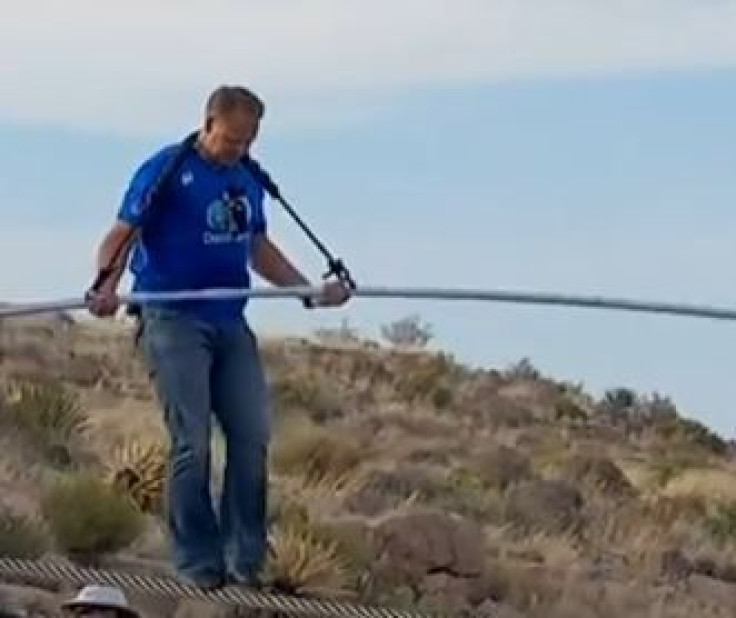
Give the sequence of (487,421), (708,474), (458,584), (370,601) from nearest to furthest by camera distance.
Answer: (370,601)
(458,584)
(708,474)
(487,421)

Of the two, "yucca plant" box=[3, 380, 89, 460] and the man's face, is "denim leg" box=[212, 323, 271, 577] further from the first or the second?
"yucca plant" box=[3, 380, 89, 460]

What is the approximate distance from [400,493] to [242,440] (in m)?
14.3

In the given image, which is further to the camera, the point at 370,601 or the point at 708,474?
the point at 708,474

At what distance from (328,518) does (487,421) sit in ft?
73.6

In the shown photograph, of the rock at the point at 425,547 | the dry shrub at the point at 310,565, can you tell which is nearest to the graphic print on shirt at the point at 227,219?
the dry shrub at the point at 310,565

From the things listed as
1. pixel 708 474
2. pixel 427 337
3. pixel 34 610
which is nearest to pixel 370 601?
pixel 34 610

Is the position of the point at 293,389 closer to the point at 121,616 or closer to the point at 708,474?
→ the point at 708,474

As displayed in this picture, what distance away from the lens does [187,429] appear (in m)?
11.0

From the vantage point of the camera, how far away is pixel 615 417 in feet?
169

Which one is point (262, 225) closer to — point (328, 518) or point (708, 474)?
point (328, 518)

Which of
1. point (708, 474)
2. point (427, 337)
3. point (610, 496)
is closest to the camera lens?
point (610, 496)

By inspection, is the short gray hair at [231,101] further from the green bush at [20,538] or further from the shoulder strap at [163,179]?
the green bush at [20,538]

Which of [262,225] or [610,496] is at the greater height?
[262,225]

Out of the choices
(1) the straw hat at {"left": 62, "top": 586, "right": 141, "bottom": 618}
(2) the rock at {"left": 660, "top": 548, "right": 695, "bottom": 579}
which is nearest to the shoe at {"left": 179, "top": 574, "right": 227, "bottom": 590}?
(1) the straw hat at {"left": 62, "top": 586, "right": 141, "bottom": 618}
